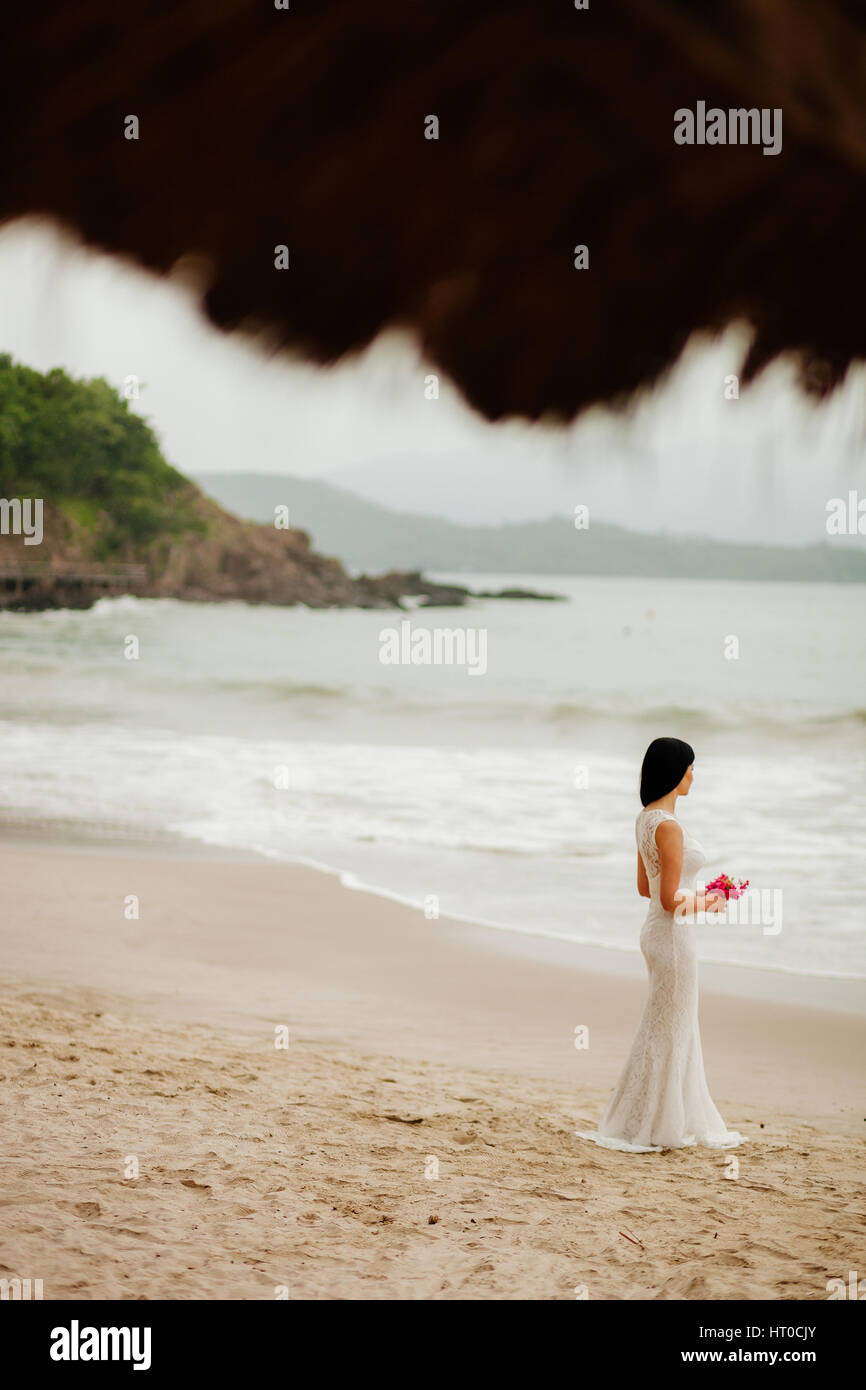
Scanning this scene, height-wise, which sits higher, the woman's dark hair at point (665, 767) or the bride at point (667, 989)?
the woman's dark hair at point (665, 767)

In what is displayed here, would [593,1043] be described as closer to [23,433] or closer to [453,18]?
[453,18]

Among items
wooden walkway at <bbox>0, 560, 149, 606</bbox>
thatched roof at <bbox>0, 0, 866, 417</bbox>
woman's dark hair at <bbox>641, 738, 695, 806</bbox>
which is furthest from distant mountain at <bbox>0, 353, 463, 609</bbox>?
thatched roof at <bbox>0, 0, 866, 417</bbox>

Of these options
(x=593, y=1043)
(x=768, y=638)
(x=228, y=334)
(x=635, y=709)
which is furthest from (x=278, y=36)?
(x=768, y=638)

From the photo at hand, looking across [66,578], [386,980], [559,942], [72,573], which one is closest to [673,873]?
[386,980]

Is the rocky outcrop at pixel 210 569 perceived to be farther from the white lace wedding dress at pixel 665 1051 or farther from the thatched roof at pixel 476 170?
the thatched roof at pixel 476 170

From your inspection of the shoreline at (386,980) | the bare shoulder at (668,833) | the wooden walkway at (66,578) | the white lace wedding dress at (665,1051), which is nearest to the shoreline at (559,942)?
the shoreline at (386,980)

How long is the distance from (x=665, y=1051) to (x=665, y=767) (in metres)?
0.97

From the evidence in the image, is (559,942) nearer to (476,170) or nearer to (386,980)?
(386,980)

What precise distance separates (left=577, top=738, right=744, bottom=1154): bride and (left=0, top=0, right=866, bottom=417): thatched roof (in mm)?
3023

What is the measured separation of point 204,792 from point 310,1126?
994 cm

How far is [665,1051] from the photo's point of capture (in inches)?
164

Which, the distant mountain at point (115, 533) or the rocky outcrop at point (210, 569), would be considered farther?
the rocky outcrop at point (210, 569)

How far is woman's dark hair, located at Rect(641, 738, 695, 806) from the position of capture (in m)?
4.07

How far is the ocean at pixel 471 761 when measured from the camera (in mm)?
9711
